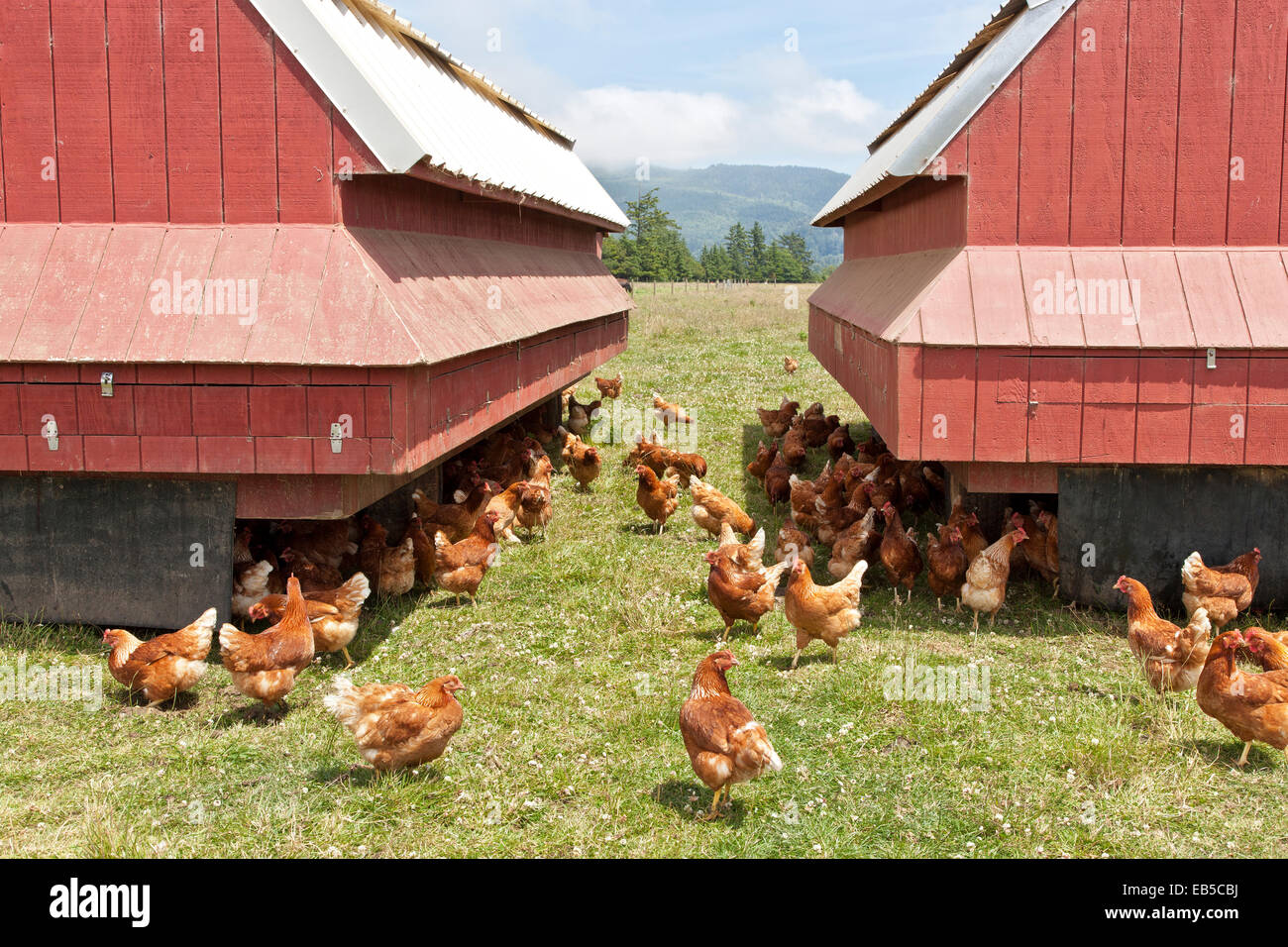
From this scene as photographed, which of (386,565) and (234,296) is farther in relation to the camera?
(386,565)

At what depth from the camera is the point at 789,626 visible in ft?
31.9

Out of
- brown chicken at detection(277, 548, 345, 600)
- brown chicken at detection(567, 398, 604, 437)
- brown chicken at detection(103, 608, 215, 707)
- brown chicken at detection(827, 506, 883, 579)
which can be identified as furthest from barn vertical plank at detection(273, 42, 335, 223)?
brown chicken at detection(567, 398, 604, 437)

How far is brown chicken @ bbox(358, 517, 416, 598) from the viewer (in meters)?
10.2

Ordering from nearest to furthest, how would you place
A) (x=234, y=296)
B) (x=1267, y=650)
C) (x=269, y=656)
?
1. (x=1267, y=650)
2. (x=269, y=656)
3. (x=234, y=296)

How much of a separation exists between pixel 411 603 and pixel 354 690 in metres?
3.82

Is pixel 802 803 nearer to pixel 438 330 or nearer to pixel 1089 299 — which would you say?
pixel 438 330

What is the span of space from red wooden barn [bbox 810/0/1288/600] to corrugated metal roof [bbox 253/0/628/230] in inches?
179

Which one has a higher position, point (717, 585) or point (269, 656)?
point (717, 585)

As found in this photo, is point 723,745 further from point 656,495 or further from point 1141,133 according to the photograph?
point 1141,133

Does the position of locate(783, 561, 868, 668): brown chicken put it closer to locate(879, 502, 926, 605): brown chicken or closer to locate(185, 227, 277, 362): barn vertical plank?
locate(879, 502, 926, 605): brown chicken

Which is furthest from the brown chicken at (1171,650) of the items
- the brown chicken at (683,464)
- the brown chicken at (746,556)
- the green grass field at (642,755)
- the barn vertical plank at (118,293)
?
the barn vertical plank at (118,293)

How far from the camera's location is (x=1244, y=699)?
6637 millimetres

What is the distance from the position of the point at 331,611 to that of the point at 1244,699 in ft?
22.0

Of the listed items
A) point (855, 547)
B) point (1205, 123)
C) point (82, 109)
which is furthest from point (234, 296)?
point (1205, 123)
